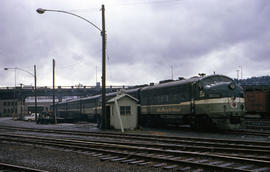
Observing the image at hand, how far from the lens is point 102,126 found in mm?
24375

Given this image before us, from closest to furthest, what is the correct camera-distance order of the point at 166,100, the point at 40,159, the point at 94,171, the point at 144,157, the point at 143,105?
the point at 94,171 < the point at 144,157 < the point at 40,159 < the point at 166,100 < the point at 143,105

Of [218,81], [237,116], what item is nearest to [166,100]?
[218,81]

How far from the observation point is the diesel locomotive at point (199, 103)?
18031 millimetres

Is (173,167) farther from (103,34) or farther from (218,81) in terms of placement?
(103,34)

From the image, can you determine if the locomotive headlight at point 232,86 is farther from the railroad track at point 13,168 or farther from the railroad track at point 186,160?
the railroad track at point 13,168

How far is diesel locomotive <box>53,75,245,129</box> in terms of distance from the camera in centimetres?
1803

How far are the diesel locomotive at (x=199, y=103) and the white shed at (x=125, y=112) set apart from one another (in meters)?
2.07

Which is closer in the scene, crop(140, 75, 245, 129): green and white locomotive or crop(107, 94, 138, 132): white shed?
crop(140, 75, 245, 129): green and white locomotive

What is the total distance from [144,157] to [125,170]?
1.40 m

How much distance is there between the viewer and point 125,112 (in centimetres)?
2319

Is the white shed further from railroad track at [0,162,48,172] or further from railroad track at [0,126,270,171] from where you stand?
railroad track at [0,162,48,172]

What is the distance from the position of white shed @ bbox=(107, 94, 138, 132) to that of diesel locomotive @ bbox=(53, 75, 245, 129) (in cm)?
207

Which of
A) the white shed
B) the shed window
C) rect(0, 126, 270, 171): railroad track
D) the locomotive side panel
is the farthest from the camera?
the locomotive side panel

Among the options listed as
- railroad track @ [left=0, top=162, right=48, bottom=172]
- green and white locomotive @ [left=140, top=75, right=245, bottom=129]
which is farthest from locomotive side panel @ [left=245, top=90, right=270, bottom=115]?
railroad track @ [left=0, top=162, right=48, bottom=172]
